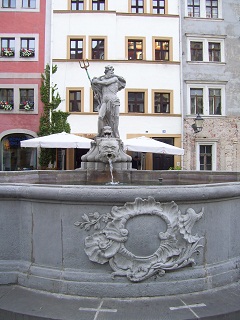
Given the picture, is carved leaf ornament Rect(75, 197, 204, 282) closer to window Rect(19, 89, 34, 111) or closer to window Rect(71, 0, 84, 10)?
window Rect(19, 89, 34, 111)

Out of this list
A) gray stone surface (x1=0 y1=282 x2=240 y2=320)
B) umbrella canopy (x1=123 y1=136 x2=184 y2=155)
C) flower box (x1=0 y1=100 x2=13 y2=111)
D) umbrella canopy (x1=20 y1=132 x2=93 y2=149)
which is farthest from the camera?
flower box (x1=0 y1=100 x2=13 y2=111)

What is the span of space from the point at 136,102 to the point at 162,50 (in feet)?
13.2

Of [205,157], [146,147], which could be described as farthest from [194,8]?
[146,147]

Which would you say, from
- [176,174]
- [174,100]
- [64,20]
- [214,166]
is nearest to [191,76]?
[174,100]

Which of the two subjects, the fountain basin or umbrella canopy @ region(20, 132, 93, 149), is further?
umbrella canopy @ region(20, 132, 93, 149)

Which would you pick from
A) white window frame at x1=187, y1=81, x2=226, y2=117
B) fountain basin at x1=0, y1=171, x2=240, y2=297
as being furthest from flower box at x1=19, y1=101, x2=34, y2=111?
fountain basin at x1=0, y1=171, x2=240, y2=297

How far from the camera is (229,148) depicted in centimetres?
2441

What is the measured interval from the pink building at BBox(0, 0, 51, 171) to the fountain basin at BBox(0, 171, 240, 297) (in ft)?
64.5

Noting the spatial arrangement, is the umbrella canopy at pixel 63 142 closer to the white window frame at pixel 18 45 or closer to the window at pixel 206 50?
the white window frame at pixel 18 45

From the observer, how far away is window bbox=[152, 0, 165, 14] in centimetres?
2469

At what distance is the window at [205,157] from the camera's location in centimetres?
2425

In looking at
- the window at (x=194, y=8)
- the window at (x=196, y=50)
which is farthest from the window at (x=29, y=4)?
the window at (x=196, y=50)

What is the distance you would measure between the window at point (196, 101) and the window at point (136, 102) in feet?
11.1

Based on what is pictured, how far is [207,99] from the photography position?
963 inches
